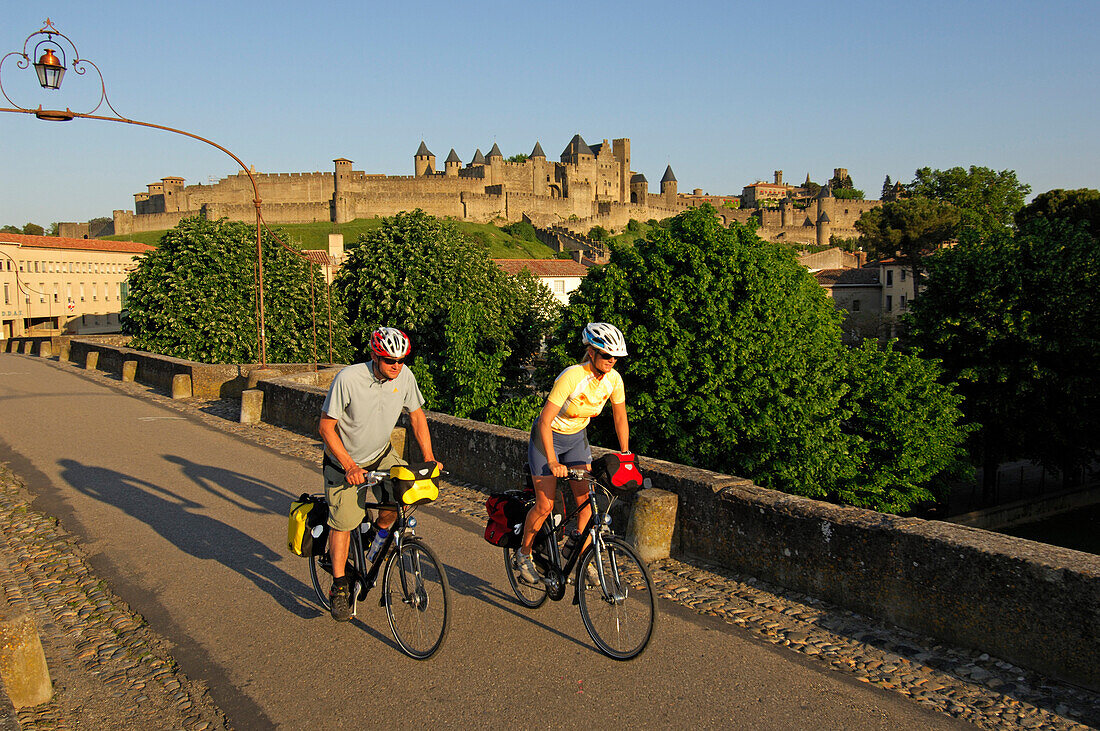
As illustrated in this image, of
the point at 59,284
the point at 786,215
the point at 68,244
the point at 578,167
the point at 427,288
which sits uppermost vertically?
the point at 578,167

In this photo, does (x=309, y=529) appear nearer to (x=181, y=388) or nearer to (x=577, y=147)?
(x=181, y=388)

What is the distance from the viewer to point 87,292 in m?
73.9

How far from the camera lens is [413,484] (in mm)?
4957

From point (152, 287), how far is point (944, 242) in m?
61.5

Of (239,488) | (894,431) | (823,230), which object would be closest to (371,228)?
(823,230)

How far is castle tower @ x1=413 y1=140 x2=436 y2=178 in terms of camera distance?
13700 cm

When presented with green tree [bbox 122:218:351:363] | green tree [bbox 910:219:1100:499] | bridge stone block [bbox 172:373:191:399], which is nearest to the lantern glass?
bridge stone block [bbox 172:373:191:399]

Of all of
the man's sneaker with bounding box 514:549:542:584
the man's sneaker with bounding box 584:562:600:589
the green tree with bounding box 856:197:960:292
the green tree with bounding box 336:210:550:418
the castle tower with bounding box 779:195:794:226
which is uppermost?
the castle tower with bounding box 779:195:794:226

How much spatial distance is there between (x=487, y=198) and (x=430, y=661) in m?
122

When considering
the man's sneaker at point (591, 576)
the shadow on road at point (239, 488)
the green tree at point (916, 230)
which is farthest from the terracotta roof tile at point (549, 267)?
the man's sneaker at point (591, 576)

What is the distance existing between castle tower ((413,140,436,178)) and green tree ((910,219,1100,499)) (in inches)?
4535

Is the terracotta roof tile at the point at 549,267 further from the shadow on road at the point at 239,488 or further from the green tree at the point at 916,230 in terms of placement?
the shadow on road at the point at 239,488

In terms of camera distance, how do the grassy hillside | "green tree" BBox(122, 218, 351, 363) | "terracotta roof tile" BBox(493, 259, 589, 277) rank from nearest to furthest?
"green tree" BBox(122, 218, 351, 363), "terracotta roof tile" BBox(493, 259, 589, 277), the grassy hillside

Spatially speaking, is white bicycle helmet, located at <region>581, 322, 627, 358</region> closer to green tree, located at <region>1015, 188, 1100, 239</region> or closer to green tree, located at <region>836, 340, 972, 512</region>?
green tree, located at <region>836, 340, 972, 512</region>
